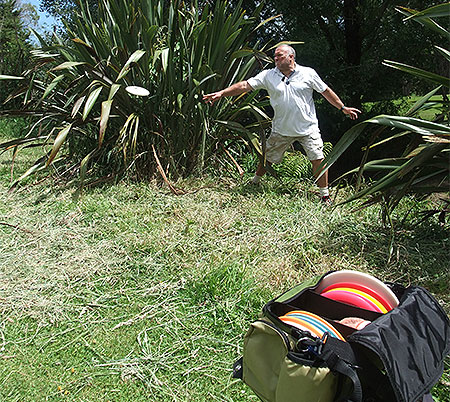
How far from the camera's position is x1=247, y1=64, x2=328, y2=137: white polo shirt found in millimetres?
4781

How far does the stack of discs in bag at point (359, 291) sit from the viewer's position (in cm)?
191

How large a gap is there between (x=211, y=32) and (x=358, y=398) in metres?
4.87

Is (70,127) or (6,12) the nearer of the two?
(70,127)

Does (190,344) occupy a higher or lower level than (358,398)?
lower

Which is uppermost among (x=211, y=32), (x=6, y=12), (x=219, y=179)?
(x=6, y=12)

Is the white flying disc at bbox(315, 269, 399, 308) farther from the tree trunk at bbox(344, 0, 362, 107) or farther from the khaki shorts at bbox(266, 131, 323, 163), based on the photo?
the tree trunk at bbox(344, 0, 362, 107)

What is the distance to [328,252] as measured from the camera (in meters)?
3.56

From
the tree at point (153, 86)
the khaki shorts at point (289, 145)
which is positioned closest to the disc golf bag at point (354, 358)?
Result: the khaki shorts at point (289, 145)

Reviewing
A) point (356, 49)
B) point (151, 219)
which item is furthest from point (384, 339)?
point (356, 49)

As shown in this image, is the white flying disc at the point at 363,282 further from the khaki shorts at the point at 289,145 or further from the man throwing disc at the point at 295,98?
the khaki shorts at the point at 289,145

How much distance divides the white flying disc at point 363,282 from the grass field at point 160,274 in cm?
66

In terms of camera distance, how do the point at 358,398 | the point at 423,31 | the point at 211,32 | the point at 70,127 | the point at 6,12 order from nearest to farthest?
1. the point at 358,398
2. the point at 70,127
3. the point at 211,32
4. the point at 423,31
5. the point at 6,12

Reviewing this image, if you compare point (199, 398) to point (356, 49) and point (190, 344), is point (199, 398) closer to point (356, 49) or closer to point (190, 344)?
point (190, 344)

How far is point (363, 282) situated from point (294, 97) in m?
3.12
